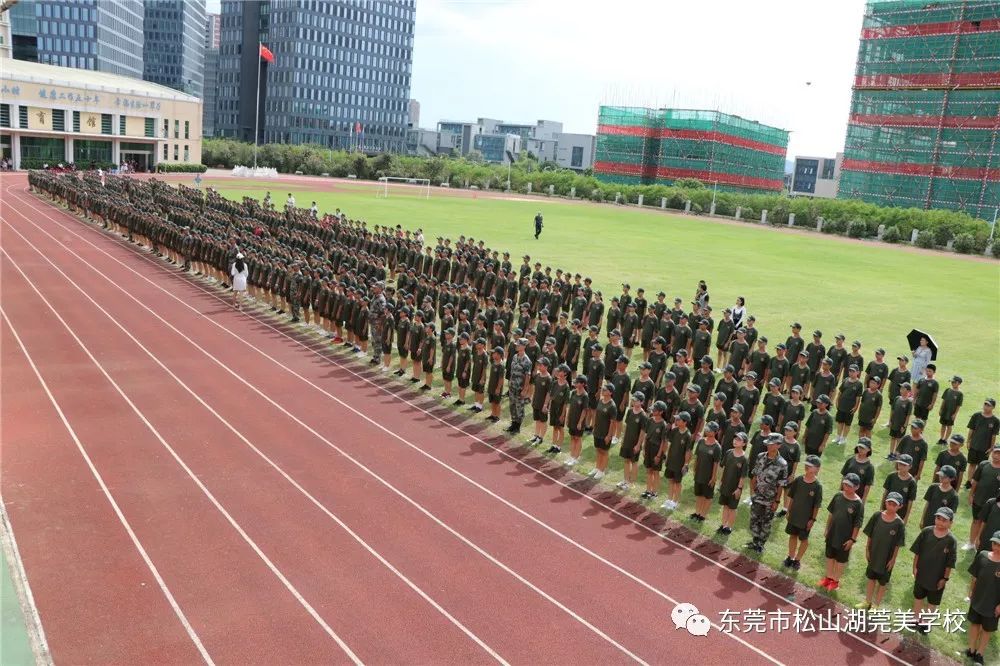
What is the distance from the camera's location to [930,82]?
59.3 metres

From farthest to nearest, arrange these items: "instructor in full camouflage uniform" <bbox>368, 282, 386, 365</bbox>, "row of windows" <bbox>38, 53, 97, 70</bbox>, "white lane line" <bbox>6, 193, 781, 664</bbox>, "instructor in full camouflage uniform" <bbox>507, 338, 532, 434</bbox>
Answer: "row of windows" <bbox>38, 53, 97, 70</bbox>, "instructor in full camouflage uniform" <bbox>368, 282, 386, 365</bbox>, "instructor in full camouflage uniform" <bbox>507, 338, 532, 434</bbox>, "white lane line" <bbox>6, 193, 781, 664</bbox>

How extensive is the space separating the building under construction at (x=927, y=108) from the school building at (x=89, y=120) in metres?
58.4

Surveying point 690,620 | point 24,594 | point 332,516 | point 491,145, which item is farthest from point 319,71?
point 690,620

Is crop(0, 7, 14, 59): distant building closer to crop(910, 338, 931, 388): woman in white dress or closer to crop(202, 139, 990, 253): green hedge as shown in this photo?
crop(202, 139, 990, 253): green hedge

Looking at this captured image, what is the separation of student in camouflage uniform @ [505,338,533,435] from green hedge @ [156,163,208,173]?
212 ft

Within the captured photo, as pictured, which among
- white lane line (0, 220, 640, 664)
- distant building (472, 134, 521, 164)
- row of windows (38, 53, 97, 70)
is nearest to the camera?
white lane line (0, 220, 640, 664)

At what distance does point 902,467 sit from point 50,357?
1463 cm

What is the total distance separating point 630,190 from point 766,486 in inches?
2588

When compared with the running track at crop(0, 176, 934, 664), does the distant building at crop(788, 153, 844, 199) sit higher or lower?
higher

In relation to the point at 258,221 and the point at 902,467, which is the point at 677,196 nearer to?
the point at 258,221

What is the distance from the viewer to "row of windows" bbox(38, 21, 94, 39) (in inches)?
4136

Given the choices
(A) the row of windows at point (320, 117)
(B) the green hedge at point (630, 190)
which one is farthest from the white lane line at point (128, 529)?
(A) the row of windows at point (320, 117)

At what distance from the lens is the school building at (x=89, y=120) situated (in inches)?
2384

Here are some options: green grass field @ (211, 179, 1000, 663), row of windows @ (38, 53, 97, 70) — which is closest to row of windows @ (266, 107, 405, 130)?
row of windows @ (38, 53, 97, 70)
